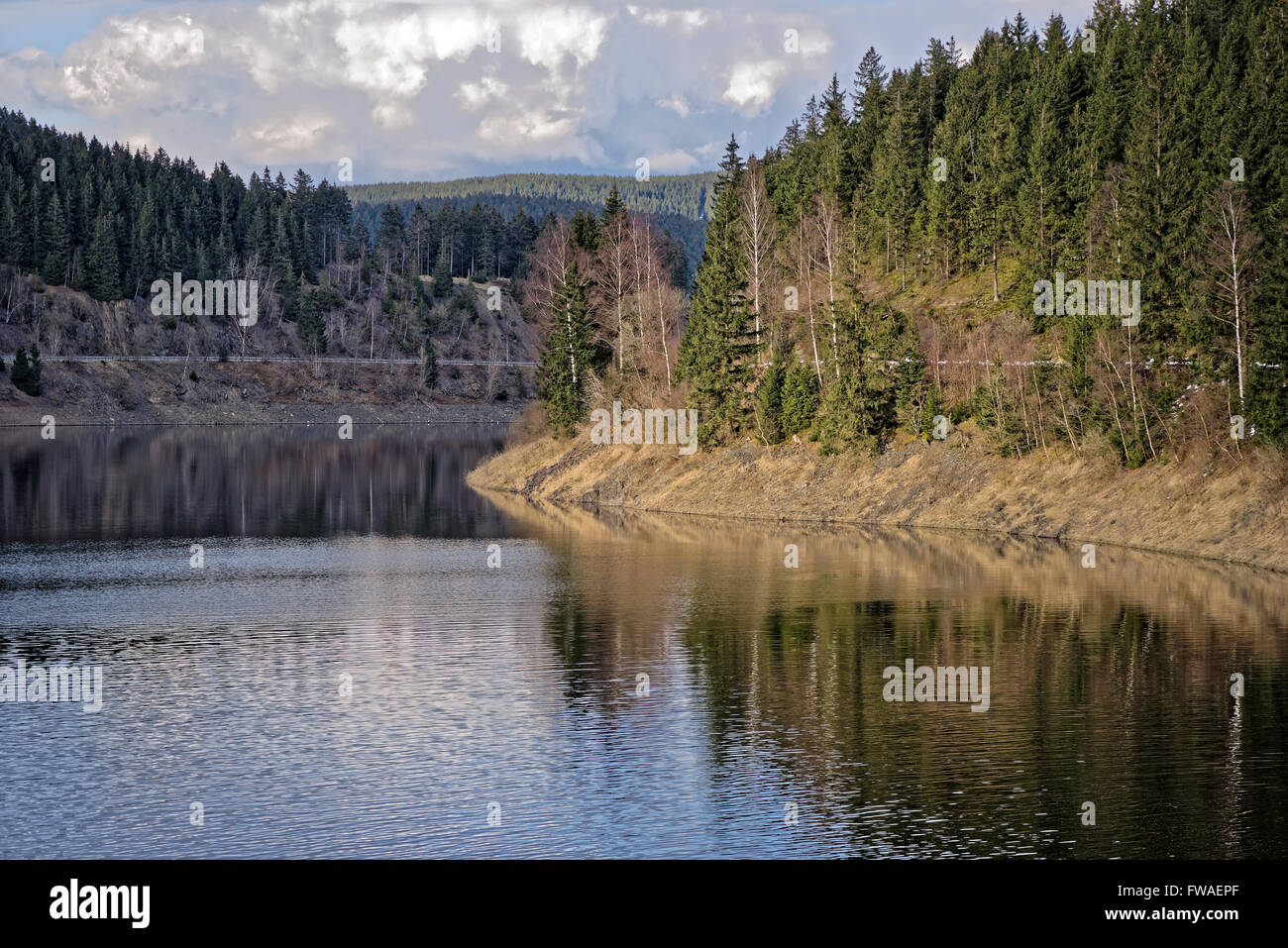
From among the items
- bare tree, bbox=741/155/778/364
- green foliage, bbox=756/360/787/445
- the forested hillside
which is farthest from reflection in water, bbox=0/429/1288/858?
bare tree, bbox=741/155/778/364

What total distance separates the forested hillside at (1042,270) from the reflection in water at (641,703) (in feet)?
32.9

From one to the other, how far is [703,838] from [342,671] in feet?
54.6

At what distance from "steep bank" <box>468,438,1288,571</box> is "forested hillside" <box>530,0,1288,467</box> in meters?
1.49

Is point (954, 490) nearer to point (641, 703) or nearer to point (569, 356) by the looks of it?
point (569, 356)

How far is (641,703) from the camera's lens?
34875mm

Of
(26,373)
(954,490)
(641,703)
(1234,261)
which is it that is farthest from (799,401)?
(26,373)

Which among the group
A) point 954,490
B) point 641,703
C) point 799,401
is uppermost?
point 799,401

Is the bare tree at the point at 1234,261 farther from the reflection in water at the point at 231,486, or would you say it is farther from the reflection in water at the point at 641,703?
the reflection in water at the point at 231,486

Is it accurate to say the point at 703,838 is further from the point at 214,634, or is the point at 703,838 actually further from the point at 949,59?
the point at 949,59

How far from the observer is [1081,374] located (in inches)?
2795

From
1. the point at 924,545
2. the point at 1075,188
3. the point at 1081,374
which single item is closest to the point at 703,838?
the point at 924,545

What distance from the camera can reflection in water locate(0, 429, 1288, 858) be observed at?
2531 centimetres

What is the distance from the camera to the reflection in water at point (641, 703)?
83.0 feet

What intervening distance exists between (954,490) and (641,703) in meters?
43.3
